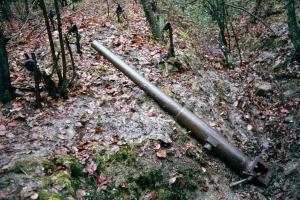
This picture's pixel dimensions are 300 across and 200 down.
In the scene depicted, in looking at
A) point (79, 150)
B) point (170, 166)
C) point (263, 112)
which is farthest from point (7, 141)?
point (263, 112)

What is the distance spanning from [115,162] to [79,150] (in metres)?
0.59

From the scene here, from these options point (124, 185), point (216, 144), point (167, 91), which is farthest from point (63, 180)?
point (167, 91)

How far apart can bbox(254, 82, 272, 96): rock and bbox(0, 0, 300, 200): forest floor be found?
2 cm

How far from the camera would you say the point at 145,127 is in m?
5.46

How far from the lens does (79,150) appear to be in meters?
4.84

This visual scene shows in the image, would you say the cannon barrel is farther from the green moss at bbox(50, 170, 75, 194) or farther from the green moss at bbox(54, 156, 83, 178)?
the green moss at bbox(50, 170, 75, 194)

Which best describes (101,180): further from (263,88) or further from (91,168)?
(263,88)

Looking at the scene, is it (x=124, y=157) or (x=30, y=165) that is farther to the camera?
(x=124, y=157)

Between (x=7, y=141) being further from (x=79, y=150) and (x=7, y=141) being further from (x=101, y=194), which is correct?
(x=101, y=194)

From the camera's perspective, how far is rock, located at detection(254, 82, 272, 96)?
7661 mm

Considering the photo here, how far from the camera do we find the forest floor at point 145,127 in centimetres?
441

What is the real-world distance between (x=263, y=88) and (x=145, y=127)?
375 cm

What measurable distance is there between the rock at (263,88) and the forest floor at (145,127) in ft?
0.08

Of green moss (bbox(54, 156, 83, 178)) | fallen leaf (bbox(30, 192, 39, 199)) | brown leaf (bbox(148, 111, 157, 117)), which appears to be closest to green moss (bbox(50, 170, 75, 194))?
green moss (bbox(54, 156, 83, 178))
